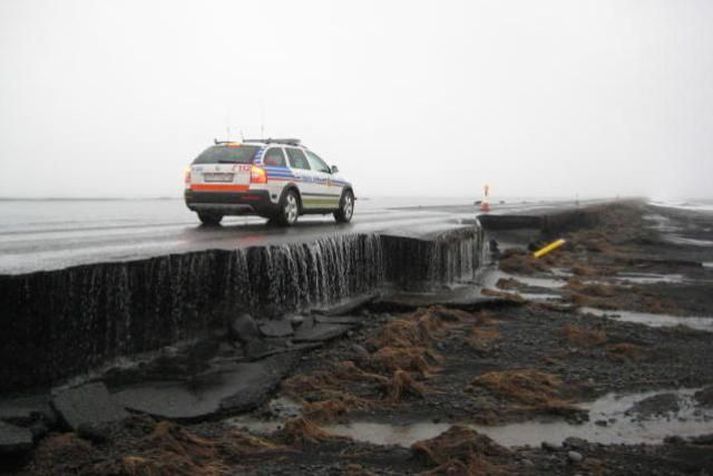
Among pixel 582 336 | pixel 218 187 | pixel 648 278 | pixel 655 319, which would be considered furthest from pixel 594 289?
pixel 218 187

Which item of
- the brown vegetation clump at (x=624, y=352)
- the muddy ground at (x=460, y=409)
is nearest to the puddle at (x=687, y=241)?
the muddy ground at (x=460, y=409)

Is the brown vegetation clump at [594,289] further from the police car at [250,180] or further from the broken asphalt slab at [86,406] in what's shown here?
the broken asphalt slab at [86,406]

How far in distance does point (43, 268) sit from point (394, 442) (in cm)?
401

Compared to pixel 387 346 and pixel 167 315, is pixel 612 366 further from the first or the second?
pixel 167 315

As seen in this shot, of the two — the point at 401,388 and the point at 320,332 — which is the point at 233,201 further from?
the point at 401,388

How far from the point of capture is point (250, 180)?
1390 centimetres

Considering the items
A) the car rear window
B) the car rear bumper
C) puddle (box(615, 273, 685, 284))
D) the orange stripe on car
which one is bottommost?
puddle (box(615, 273, 685, 284))

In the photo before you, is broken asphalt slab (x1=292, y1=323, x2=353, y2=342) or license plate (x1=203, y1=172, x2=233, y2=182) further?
license plate (x1=203, y1=172, x2=233, y2=182)

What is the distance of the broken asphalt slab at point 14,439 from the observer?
15.4ft

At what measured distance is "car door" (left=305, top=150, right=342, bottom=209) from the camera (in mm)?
16203

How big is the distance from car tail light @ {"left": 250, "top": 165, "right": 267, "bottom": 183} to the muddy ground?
178 inches

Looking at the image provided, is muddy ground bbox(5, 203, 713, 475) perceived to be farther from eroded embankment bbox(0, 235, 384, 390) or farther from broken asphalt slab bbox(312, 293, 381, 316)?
eroded embankment bbox(0, 235, 384, 390)

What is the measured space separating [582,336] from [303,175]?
8214 millimetres

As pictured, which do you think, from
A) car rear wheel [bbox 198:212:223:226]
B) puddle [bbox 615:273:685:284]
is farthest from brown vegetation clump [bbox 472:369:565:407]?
car rear wheel [bbox 198:212:223:226]
